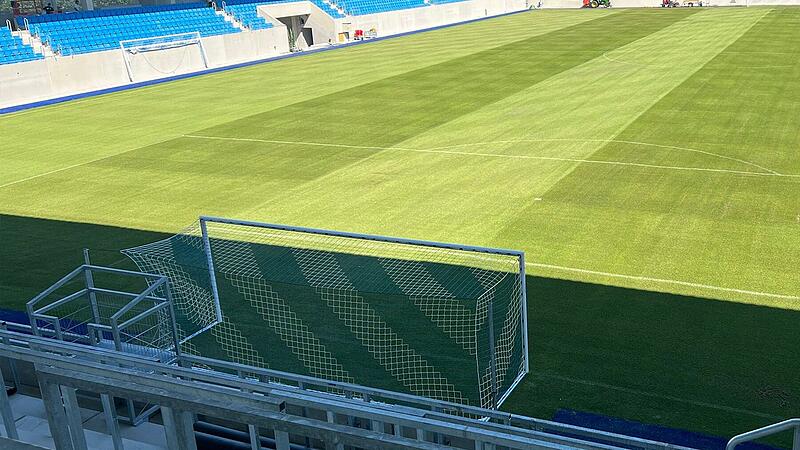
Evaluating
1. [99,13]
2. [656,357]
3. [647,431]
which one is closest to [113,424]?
[647,431]

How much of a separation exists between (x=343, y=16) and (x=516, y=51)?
17.4 metres

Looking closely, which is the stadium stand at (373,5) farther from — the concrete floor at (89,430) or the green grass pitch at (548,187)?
the concrete floor at (89,430)

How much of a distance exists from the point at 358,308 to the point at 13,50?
96.3 feet

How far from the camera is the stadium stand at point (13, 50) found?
32.8m

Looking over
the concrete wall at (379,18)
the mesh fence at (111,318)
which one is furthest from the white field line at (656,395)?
the concrete wall at (379,18)

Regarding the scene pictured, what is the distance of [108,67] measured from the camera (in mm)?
36031

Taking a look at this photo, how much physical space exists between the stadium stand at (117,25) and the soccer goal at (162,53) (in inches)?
28.1

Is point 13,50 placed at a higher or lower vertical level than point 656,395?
higher

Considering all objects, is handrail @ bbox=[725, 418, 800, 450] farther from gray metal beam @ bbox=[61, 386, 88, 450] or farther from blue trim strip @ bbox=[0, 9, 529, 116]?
blue trim strip @ bbox=[0, 9, 529, 116]

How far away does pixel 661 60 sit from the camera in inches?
1305

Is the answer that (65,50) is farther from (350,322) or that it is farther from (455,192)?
(350,322)

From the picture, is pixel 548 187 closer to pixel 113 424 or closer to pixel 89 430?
pixel 89 430

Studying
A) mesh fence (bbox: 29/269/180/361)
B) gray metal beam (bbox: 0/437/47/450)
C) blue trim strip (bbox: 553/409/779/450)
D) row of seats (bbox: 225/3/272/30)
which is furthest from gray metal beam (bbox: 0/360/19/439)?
row of seats (bbox: 225/3/272/30)

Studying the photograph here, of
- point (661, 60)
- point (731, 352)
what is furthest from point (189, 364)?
point (661, 60)
